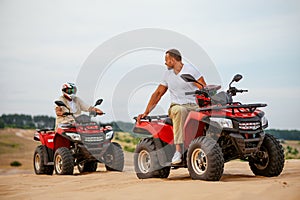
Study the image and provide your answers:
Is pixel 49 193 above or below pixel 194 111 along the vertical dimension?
below

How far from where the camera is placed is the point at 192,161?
25.7 feet

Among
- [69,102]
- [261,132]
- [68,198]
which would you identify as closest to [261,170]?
[261,132]

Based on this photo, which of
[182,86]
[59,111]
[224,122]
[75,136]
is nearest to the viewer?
[224,122]

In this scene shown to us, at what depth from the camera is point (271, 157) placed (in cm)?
807

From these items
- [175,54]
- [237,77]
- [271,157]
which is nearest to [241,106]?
[237,77]

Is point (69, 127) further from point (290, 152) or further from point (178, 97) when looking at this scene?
point (290, 152)

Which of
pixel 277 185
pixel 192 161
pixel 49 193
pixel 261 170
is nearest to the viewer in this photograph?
pixel 277 185

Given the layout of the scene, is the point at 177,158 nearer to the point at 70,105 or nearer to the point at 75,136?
the point at 75,136

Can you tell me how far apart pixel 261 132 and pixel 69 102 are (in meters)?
6.69

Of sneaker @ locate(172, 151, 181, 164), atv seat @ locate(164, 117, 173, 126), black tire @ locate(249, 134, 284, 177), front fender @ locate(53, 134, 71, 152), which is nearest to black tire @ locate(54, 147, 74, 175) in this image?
front fender @ locate(53, 134, 71, 152)

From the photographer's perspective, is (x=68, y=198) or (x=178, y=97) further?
(x=178, y=97)

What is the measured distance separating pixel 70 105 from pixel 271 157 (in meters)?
6.63

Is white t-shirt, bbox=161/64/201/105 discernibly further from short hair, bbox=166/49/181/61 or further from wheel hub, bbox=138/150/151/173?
wheel hub, bbox=138/150/151/173

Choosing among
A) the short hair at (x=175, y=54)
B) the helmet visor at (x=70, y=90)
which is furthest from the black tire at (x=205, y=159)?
the helmet visor at (x=70, y=90)
